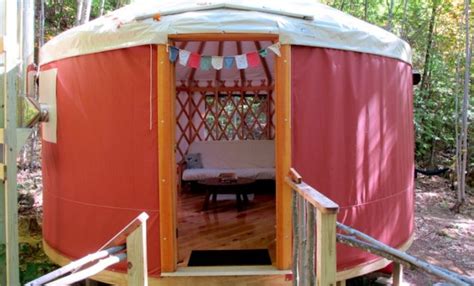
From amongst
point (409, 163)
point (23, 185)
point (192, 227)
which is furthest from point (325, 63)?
point (23, 185)

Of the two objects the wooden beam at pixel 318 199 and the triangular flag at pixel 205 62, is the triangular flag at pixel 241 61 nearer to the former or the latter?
the triangular flag at pixel 205 62

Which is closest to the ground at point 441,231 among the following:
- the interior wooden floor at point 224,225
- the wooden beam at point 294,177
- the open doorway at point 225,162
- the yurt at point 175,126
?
the yurt at point 175,126

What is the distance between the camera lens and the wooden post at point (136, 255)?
1684mm

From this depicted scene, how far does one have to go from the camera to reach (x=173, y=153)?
2582mm

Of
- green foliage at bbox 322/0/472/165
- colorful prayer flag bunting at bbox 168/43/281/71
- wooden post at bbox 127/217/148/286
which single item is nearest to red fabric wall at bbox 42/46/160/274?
colorful prayer flag bunting at bbox 168/43/281/71

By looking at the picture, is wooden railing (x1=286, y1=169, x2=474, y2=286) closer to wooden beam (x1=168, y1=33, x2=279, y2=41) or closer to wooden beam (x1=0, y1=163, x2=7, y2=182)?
wooden beam (x1=168, y1=33, x2=279, y2=41)

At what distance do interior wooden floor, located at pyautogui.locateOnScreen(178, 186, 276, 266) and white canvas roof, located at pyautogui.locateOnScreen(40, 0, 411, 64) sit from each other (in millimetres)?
1491

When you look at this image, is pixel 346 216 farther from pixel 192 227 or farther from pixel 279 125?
pixel 192 227

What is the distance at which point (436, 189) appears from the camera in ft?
23.1

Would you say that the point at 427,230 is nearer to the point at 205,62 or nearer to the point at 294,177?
the point at 294,177

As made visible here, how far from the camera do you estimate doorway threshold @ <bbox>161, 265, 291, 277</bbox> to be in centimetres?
252

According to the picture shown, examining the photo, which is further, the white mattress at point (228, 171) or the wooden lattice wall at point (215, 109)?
the wooden lattice wall at point (215, 109)

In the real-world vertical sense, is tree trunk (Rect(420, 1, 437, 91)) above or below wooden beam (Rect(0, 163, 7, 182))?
above

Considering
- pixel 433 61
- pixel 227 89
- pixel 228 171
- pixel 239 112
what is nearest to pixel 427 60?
pixel 433 61
